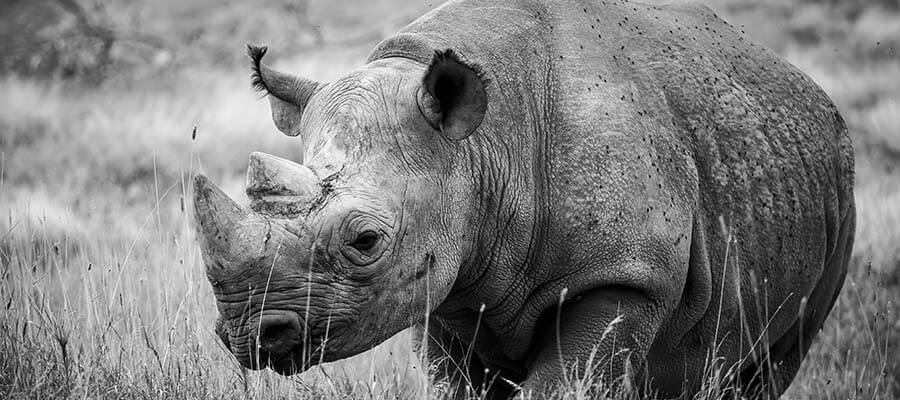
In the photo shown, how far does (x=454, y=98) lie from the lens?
5.23m

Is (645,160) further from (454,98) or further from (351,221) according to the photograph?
(351,221)

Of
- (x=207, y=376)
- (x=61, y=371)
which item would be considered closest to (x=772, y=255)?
(x=207, y=376)

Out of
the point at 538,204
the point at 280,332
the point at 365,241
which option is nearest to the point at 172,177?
the point at 538,204

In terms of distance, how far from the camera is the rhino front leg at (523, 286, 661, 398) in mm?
5578

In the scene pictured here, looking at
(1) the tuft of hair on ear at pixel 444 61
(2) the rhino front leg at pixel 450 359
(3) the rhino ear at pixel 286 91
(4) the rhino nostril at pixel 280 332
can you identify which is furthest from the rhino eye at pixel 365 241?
(2) the rhino front leg at pixel 450 359

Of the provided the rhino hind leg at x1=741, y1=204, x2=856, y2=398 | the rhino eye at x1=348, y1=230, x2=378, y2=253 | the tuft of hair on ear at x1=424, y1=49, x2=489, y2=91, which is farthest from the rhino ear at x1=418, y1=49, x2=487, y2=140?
the rhino hind leg at x1=741, y1=204, x2=856, y2=398

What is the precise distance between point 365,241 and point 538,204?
37.9 inches

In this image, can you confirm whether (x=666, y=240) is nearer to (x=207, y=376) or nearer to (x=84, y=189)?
(x=207, y=376)

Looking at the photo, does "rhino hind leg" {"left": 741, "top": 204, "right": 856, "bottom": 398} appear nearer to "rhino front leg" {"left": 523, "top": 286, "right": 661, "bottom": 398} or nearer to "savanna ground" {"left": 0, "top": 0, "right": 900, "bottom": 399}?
"savanna ground" {"left": 0, "top": 0, "right": 900, "bottom": 399}

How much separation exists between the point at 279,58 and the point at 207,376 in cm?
1575

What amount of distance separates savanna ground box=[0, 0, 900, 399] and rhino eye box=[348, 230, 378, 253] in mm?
548

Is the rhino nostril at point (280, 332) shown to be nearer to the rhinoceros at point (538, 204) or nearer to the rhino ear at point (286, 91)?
the rhinoceros at point (538, 204)

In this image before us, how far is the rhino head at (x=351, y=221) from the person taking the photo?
4.63 meters

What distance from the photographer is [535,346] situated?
19.4ft
